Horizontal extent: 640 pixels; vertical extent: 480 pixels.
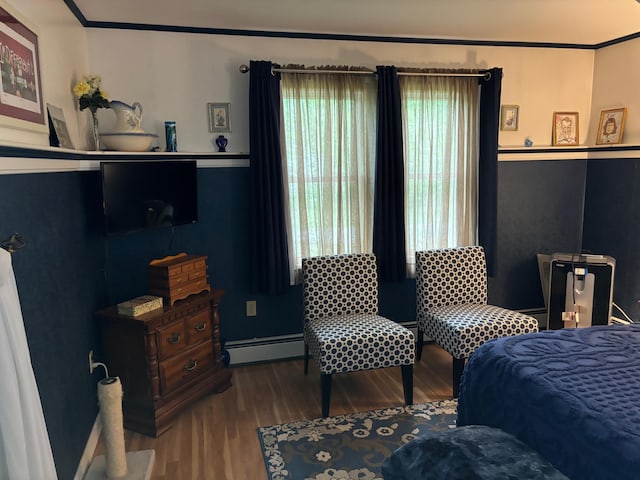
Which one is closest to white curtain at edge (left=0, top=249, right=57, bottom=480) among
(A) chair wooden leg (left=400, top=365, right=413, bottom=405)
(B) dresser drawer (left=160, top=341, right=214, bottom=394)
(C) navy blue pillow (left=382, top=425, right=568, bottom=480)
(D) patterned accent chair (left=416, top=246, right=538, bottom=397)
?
(C) navy blue pillow (left=382, top=425, right=568, bottom=480)

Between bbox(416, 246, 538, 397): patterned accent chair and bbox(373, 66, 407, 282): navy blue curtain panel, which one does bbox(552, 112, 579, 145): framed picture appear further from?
bbox(373, 66, 407, 282): navy blue curtain panel

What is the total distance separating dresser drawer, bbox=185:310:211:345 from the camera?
3.00 metres

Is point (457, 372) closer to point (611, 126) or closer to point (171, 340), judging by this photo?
point (171, 340)

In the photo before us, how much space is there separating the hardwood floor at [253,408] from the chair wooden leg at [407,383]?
0.23 feet

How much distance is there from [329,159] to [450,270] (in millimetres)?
1218

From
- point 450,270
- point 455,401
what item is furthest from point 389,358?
point 450,270

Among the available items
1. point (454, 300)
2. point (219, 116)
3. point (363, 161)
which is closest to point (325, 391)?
point (454, 300)

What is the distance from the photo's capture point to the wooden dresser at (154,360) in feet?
8.95

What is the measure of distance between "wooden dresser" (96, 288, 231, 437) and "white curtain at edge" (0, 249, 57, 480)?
4.44ft

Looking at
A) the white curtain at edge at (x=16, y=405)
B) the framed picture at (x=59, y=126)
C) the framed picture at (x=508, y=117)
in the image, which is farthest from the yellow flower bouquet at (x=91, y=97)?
the framed picture at (x=508, y=117)

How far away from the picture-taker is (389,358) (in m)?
2.94

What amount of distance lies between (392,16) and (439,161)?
1.18 m

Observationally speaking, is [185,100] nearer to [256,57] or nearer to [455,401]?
[256,57]

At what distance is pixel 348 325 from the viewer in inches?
121
